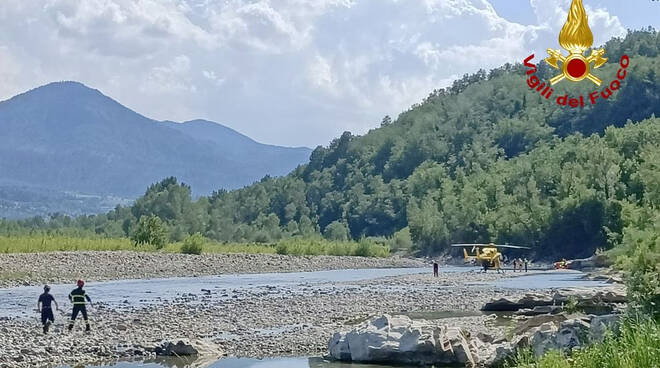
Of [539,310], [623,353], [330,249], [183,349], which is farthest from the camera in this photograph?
[330,249]

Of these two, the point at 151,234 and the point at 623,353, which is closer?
the point at 623,353

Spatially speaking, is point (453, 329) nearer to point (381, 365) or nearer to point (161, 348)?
point (381, 365)

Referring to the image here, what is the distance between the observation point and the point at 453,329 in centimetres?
2389

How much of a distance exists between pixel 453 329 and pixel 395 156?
569ft

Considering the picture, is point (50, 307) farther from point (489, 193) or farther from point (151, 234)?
point (489, 193)

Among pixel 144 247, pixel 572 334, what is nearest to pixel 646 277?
pixel 572 334

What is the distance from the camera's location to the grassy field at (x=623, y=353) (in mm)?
13805

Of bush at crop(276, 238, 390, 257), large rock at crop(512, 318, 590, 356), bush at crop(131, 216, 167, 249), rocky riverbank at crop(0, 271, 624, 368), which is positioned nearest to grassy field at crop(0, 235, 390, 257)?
bush at crop(276, 238, 390, 257)

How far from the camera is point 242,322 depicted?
33.1 meters

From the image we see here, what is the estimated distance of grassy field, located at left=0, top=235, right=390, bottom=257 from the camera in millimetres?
72450

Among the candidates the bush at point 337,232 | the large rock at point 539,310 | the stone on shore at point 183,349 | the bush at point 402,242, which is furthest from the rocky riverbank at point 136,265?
the bush at point 337,232

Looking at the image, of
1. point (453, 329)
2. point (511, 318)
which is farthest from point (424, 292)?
point (453, 329)

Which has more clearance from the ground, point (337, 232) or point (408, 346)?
point (337, 232)

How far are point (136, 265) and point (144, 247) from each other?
1456 centimetres
